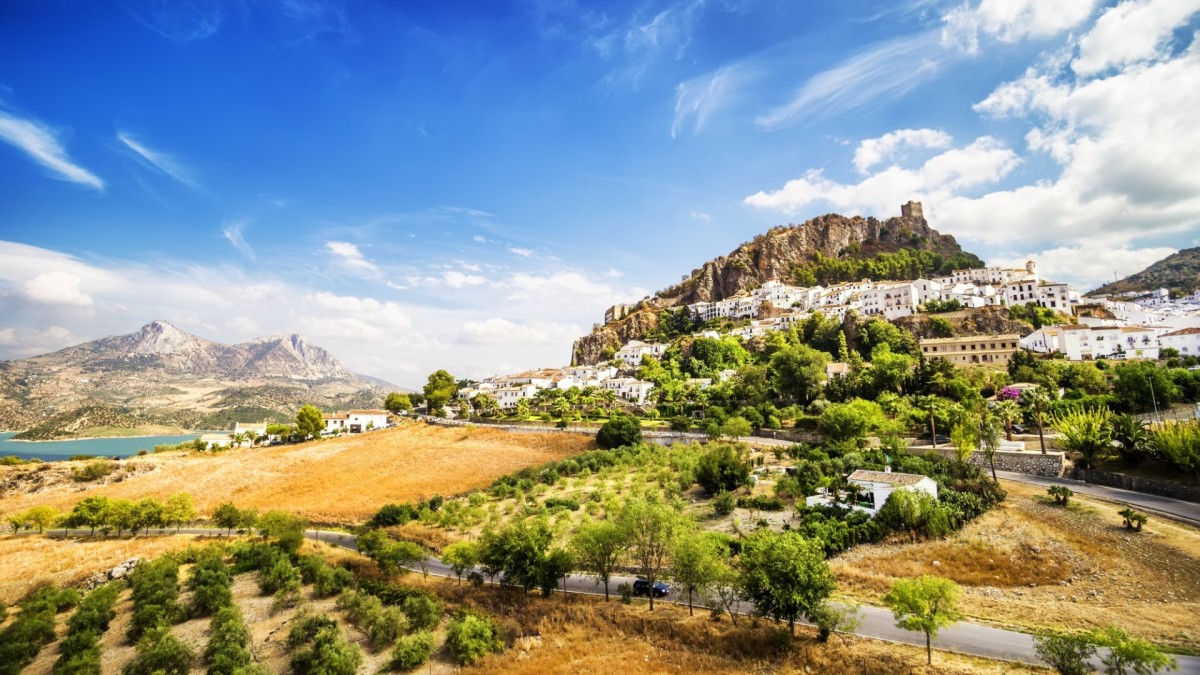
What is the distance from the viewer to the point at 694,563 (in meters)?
25.0

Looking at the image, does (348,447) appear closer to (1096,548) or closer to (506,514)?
(506,514)

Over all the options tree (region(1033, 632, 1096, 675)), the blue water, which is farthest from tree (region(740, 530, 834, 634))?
the blue water

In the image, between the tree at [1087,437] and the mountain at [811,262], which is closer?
the tree at [1087,437]

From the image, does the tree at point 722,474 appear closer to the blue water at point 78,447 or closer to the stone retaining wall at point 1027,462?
the stone retaining wall at point 1027,462

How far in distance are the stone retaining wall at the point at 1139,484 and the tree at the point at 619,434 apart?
4131 centimetres

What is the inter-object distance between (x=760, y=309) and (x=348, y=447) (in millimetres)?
92747

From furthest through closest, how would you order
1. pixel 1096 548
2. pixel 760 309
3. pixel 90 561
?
pixel 760 309 → pixel 90 561 → pixel 1096 548

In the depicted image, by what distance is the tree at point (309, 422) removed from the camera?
9112 centimetres

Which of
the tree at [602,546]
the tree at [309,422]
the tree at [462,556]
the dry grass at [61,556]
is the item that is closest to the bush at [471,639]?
the tree at [462,556]

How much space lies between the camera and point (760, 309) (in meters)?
126

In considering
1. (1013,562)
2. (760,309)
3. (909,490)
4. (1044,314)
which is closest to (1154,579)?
(1013,562)

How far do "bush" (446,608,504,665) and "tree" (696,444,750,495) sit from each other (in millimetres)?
24958

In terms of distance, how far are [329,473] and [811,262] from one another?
5228 inches

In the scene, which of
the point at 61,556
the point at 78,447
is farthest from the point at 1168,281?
the point at 78,447
